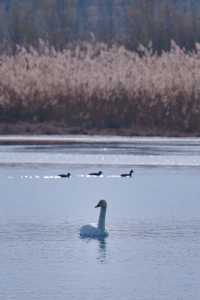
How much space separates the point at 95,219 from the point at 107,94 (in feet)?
39.0

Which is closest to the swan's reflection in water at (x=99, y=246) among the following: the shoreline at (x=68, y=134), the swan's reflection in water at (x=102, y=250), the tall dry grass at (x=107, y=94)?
the swan's reflection in water at (x=102, y=250)

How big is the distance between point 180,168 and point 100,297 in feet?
32.3

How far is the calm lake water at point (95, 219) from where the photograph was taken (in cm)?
1170

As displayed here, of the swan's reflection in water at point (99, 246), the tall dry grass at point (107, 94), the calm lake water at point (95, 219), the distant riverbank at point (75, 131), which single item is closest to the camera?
the calm lake water at point (95, 219)

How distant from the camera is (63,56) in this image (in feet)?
97.2

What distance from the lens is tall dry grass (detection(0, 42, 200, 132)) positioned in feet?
89.6

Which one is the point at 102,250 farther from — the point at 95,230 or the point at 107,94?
the point at 107,94

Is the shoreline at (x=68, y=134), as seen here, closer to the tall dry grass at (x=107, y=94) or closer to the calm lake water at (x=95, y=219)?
the tall dry grass at (x=107, y=94)

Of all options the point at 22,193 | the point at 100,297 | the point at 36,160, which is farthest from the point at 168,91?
the point at 100,297

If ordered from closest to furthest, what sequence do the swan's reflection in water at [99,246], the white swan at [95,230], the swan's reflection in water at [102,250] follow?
1. the swan's reflection in water at [102,250]
2. the swan's reflection in water at [99,246]
3. the white swan at [95,230]

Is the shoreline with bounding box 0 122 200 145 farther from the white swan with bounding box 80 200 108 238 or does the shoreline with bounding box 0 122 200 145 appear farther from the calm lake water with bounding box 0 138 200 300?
the white swan with bounding box 80 200 108 238

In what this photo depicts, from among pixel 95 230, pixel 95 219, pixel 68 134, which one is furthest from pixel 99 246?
pixel 68 134

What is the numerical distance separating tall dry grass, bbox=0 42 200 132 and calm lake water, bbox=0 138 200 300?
3200 mm

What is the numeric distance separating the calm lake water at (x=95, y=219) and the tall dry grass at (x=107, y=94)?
10.5 ft
